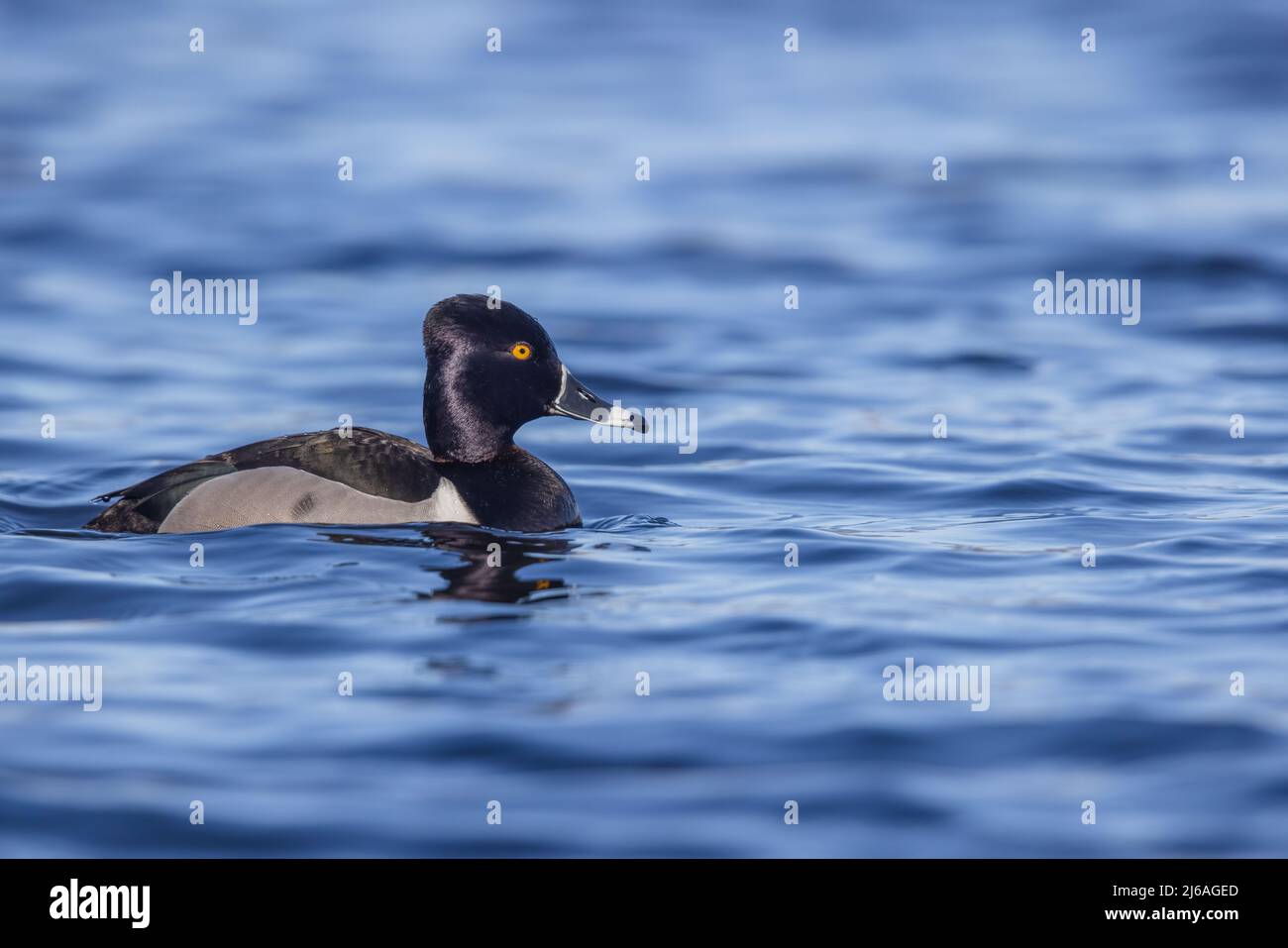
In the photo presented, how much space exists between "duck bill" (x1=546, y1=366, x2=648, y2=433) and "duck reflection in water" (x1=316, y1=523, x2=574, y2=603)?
812 mm

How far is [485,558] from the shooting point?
8.97 metres

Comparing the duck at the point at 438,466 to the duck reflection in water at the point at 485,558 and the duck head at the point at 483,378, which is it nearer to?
the duck head at the point at 483,378

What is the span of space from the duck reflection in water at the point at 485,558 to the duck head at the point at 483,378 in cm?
65

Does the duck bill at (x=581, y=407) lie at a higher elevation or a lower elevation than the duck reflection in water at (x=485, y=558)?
higher

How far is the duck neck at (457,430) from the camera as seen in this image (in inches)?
382

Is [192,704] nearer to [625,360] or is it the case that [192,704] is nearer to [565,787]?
[565,787]

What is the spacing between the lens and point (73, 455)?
39.3ft

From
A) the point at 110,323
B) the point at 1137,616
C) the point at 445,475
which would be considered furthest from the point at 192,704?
the point at 110,323

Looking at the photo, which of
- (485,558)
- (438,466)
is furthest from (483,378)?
(485,558)

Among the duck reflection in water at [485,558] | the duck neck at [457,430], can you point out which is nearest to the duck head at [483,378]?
the duck neck at [457,430]

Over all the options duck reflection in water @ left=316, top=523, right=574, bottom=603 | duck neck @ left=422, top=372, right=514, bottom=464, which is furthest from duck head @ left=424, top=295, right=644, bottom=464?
duck reflection in water @ left=316, top=523, right=574, bottom=603

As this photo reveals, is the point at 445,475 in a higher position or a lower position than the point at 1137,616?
higher

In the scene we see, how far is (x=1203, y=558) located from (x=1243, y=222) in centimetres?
1104

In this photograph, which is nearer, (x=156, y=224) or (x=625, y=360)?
(x=625, y=360)
